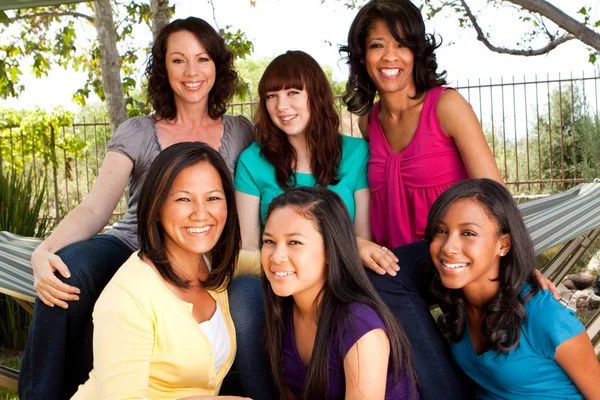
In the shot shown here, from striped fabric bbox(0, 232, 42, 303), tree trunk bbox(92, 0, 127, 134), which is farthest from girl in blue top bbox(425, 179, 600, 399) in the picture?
tree trunk bbox(92, 0, 127, 134)

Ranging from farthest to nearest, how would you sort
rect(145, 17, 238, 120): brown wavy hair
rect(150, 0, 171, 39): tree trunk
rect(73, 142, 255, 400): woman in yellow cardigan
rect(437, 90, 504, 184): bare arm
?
rect(150, 0, 171, 39): tree trunk < rect(145, 17, 238, 120): brown wavy hair < rect(437, 90, 504, 184): bare arm < rect(73, 142, 255, 400): woman in yellow cardigan

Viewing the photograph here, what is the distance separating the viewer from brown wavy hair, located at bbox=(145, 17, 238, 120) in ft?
9.55

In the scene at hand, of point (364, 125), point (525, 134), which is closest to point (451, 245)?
point (364, 125)

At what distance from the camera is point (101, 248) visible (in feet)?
8.22

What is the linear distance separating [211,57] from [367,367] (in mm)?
1473

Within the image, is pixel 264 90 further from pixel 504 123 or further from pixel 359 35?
pixel 504 123

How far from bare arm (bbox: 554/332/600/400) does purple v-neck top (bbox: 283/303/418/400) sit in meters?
0.46

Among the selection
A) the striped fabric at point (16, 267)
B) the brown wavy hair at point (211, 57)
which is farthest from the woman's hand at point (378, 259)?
the striped fabric at point (16, 267)

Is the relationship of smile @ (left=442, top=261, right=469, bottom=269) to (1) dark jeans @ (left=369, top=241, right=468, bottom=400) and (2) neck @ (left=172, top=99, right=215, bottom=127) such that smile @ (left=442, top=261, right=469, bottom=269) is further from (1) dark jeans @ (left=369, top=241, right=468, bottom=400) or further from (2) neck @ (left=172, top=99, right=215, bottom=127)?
(2) neck @ (left=172, top=99, right=215, bottom=127)

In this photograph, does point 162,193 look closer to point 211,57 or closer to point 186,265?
point 186,265

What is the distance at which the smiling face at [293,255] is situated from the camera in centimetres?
213

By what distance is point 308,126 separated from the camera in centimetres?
279

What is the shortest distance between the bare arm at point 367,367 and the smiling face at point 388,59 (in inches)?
41.8

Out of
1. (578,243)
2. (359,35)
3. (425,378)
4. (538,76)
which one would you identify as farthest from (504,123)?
(425,378)
